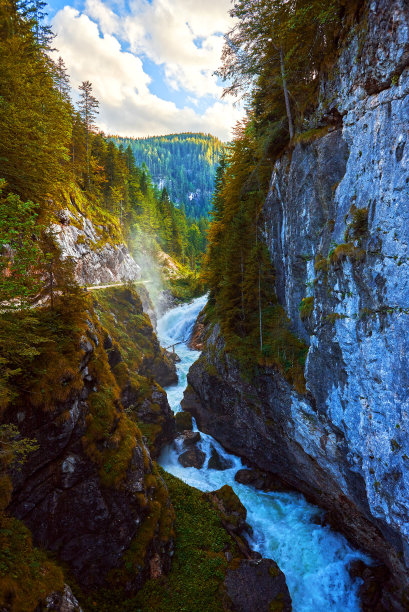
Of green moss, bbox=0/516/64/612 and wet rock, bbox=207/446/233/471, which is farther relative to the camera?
wet rock, bbox=207/446/233/471

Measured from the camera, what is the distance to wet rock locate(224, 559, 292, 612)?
33.1 ft

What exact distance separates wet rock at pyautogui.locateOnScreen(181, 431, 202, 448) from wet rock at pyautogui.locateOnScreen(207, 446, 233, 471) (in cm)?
159

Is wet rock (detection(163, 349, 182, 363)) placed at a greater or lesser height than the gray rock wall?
lesser

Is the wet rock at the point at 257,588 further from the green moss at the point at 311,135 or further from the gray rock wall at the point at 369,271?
the green moss at the point at 311,135

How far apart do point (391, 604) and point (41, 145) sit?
2389cm

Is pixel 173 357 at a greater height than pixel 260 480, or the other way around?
pixel 173 357

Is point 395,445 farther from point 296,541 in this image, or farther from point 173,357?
point 173,357

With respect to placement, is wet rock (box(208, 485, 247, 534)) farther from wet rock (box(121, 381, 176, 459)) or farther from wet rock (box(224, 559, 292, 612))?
wet rock (box(121, 381, 176, 459))

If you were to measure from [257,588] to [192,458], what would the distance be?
880 cm

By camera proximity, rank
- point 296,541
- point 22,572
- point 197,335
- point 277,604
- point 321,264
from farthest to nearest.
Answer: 1. point 197,335
2. point 296,541
3. point 321,264
4. point 277,604
5. point 22,572

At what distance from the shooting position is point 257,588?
34.2ft

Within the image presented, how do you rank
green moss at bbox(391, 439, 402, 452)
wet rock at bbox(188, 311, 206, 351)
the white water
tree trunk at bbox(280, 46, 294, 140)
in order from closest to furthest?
1. green moss at bbox(391, 439, 402, 452)
2. the white water
3. tree trunk at bbox(280, 46, 294, 140)
4. wet rock at bbox(188, 311, 206, 351)

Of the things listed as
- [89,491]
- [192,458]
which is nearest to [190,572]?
[89,491]

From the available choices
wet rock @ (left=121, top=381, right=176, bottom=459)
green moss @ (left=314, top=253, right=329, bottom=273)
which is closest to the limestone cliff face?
wet rock @ (left=121, top=381, right=176, bottom=459)
